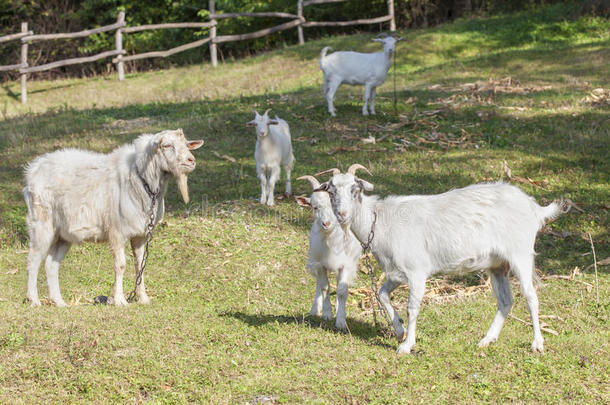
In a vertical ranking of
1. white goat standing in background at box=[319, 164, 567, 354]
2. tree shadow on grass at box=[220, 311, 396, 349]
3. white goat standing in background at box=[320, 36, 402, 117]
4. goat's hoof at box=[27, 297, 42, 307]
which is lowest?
tree shadow on grass at box=[220, 311, 396, 349]

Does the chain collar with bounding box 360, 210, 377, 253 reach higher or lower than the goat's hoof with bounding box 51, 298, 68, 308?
higher

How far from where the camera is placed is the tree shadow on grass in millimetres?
7046

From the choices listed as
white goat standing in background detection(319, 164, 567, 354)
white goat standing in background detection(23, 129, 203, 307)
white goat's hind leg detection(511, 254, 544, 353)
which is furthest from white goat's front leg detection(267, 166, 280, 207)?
white goat's hind leg detection(511, 254, 544, 353)

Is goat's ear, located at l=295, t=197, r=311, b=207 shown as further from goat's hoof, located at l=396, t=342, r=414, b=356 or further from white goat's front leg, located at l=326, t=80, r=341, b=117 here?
white goat's front leg, located at l=326, t=80, r=341, b=117

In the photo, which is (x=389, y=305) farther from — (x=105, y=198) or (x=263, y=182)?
(x=263, y=182)

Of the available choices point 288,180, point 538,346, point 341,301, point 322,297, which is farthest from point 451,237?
point 288,180

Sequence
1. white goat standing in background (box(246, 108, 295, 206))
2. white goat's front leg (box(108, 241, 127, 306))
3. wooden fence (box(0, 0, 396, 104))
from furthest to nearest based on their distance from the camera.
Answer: wooden fence (box(0, 0, 396, 104)), white goat standing in background (box(246, 108, 295, 206)), white goat's front leg (box(108, 241, 127, 306))

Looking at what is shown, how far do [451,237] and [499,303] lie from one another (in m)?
0.90

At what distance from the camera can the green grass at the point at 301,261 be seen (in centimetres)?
584

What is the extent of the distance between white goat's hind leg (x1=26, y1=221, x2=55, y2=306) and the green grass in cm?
30

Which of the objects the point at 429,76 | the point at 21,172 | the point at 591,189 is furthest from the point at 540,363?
the point at 429,76

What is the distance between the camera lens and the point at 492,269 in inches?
268

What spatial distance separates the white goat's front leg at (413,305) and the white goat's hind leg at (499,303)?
724 mm

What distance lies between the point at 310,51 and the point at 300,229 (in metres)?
16.7
